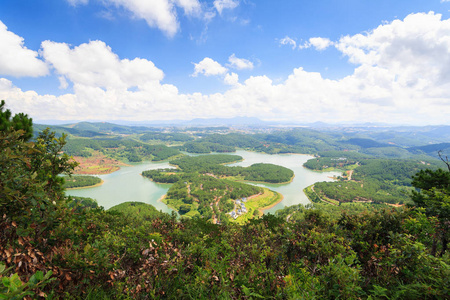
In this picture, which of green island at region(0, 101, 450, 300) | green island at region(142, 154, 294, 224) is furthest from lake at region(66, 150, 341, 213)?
green island at region(0, 101, 450, 300)

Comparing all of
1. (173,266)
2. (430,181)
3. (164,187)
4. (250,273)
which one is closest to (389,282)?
(250,273)

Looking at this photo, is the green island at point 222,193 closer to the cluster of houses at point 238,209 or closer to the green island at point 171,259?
the cluster of houses at point 238,209

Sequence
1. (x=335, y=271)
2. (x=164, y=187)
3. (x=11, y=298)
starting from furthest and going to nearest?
(x=164, y=187) < (x=335, y=271) < (x=11, y=298)

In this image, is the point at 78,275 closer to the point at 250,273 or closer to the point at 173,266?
the point at 173,266

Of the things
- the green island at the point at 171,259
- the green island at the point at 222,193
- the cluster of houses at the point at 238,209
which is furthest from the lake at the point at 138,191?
the green island at the point at 171,259

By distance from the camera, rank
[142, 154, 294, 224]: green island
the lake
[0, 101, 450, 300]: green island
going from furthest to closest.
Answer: the lake < [142, 154, 294, 224]: green island < [0, 101, 450, 300]: green island

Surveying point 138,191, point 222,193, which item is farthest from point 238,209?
point 138,191

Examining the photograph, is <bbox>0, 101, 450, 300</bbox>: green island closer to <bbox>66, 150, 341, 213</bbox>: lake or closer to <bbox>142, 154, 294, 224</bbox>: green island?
<bbox>142, 154, 294, 224</bbox>: green island

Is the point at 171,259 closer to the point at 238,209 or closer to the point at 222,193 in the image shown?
the point at 238,209
